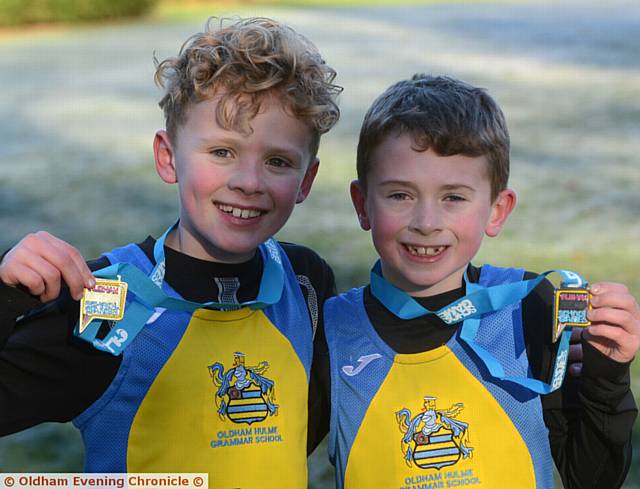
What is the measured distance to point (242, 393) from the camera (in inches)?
111

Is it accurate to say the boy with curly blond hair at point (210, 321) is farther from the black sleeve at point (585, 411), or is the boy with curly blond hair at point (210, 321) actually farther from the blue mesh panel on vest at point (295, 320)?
the black sleeve at point (585, 411)

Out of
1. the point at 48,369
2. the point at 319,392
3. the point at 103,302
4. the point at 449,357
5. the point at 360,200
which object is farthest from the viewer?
the point at 360,200

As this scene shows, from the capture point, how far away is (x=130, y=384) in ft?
8.98

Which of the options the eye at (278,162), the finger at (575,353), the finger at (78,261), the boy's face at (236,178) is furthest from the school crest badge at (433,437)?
the finger at (78,261)

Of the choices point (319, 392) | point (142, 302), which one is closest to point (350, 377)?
point (319, 392)

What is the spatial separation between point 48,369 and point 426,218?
3.69ft

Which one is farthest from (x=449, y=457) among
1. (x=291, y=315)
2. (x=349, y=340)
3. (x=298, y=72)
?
(x=298, y=72)

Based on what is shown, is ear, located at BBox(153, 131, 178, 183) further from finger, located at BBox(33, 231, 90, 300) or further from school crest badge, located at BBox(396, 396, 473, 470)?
school crest badge, located at BBox(396, 396, 473, 470)

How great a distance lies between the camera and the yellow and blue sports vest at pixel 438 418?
2744 mm

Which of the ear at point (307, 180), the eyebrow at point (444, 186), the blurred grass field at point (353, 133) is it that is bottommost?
the blurred grass field at point (353, 133)

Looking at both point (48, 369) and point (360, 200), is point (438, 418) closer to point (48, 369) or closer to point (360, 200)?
point (360, 200)

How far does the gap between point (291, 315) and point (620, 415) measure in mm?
999

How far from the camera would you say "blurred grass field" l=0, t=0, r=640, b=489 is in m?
7.55

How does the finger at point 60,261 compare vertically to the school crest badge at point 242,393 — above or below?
above
